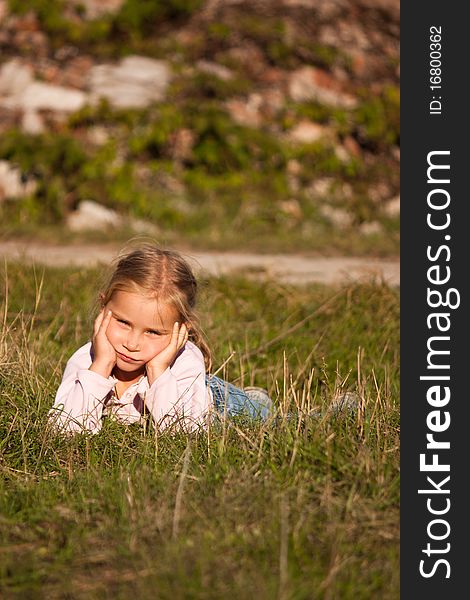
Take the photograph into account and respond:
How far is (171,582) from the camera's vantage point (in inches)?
97.8

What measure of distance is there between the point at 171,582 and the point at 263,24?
9.60 meters

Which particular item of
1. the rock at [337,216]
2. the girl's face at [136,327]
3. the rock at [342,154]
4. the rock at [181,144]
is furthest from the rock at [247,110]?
the girl's face at [136,327]

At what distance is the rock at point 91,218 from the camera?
8.66 metres

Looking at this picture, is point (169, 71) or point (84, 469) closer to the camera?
point (84, 469)

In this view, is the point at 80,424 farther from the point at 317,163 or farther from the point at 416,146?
the point at 317,163

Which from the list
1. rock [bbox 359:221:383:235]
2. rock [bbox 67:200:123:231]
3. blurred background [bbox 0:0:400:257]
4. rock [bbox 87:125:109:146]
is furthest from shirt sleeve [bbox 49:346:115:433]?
rock [bbox 87:125:109:146]

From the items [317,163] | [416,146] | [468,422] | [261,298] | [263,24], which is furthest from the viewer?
[263,24]

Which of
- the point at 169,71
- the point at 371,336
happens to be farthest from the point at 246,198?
the point at 371,336

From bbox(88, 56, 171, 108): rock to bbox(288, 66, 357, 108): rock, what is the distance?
4.66 ft

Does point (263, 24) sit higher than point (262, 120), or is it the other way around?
point (263, 24)

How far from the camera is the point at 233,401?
12.9 feet

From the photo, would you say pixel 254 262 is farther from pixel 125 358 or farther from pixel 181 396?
pixel 181 396

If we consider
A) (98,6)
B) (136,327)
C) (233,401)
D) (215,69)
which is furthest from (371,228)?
(136,327)

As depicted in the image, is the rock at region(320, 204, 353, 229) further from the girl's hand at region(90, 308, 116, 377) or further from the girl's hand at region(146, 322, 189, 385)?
the girl's hand at region(90, 308, 116, 377)
